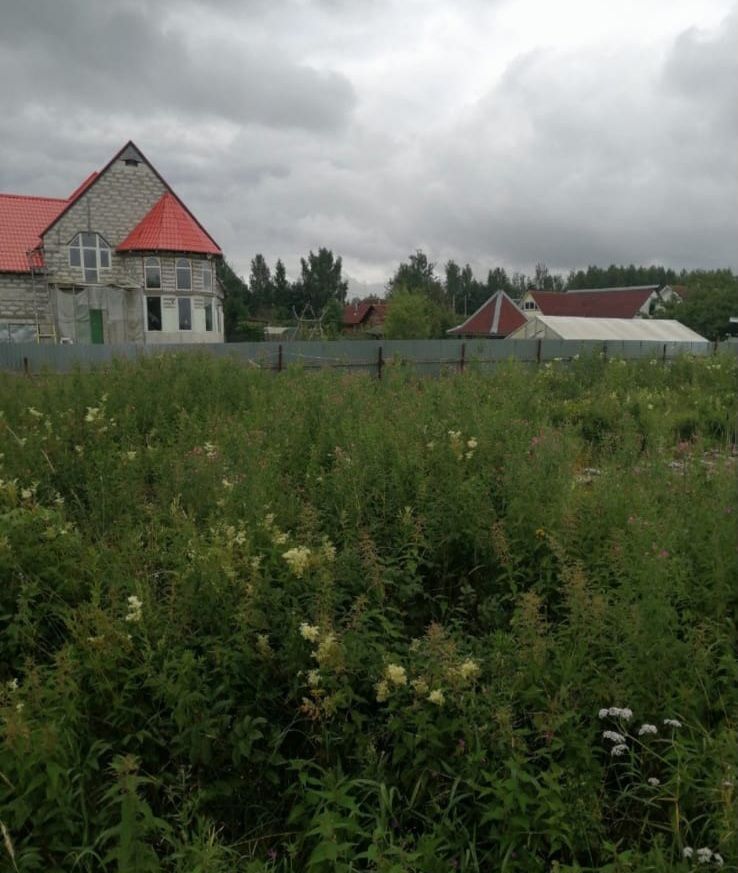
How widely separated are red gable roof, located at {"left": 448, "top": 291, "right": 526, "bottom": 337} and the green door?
26.6 m

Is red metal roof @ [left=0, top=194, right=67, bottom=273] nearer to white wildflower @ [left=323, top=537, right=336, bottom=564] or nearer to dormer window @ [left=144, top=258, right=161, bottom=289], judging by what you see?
dormer window @ [left=144, top=258, right=161, bottom=289]

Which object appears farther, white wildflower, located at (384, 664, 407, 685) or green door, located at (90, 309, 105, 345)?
green door, located at (90, 309, 105, 345)

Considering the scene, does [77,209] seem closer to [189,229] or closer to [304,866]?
[189,229]

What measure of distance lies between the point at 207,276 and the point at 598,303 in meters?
40.6

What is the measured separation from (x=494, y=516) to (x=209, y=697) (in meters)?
1.79

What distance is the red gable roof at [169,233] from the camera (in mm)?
27156

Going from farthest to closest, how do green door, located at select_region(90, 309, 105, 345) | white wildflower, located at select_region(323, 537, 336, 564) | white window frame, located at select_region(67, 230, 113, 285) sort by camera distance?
green door, located at select_region(90, 309, 105, 345) < white window frame, located at select_region(67, 230, 113, 285) < white wildflower, located at select_region(323, 537, 336, 564)

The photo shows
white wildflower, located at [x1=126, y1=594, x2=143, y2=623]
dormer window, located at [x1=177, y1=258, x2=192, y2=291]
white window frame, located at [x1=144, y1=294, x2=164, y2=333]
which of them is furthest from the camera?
dormer window, located at [x1=177, y1=258, x2=192, y2=291]

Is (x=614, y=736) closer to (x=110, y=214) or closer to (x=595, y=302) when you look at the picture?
(x=110, y=214)

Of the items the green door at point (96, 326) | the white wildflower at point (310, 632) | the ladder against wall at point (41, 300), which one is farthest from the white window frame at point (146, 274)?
the white wildflower at point (310, 632)

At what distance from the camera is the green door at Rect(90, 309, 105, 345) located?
2680cm

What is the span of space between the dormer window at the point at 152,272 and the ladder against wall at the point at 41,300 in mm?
3858

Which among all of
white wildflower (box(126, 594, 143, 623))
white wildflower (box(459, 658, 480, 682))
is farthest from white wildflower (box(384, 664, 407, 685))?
white wildflower (box(126, 594, 143, 623))

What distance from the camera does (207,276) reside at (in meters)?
28.9
